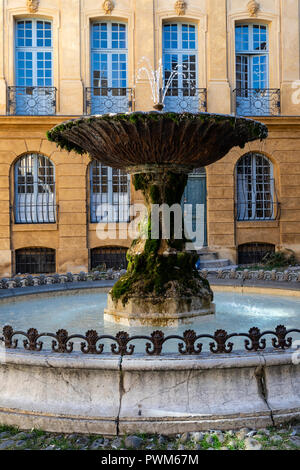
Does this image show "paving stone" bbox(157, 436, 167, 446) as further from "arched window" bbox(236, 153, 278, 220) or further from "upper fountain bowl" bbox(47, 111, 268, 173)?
"arched window" bbox(236, 153, 278, 220)

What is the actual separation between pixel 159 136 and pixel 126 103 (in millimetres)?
11957

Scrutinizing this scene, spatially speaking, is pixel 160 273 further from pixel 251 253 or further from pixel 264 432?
pixel 251 253

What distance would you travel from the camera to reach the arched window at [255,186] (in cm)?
1677

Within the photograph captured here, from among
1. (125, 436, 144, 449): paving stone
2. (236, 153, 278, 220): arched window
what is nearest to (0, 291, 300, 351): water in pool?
(125, 436, 144, 449): paving stone

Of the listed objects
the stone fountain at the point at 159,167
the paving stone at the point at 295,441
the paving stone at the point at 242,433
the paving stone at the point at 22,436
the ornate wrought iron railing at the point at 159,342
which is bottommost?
the paving stone at the point at 22,436

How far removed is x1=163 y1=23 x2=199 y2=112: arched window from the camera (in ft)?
54.1

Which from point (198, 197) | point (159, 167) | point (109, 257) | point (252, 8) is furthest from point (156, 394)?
point (252, 8)

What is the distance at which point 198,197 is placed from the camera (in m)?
16.6

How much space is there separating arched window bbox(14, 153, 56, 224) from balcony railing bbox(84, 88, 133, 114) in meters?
2.64

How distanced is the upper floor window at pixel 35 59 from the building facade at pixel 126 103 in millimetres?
36

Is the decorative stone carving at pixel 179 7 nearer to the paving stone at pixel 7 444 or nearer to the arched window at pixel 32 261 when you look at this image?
the arched window at pixel 32 261

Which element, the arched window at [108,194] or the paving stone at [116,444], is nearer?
the paving stone at [116,444]

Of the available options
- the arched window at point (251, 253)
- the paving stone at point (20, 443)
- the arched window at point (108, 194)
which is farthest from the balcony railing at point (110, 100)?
the paving stone at point (20, 443)

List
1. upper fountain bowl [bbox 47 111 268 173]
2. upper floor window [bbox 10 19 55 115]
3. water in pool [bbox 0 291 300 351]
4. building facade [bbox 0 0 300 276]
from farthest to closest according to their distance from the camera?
upper floor window [bbox 10 19 55 115] < building facade [bbox 0 0 300 276] < water in pool [bbox 0 291 300 351] < upper fountain bowl [bbox 47 111 268 173]
